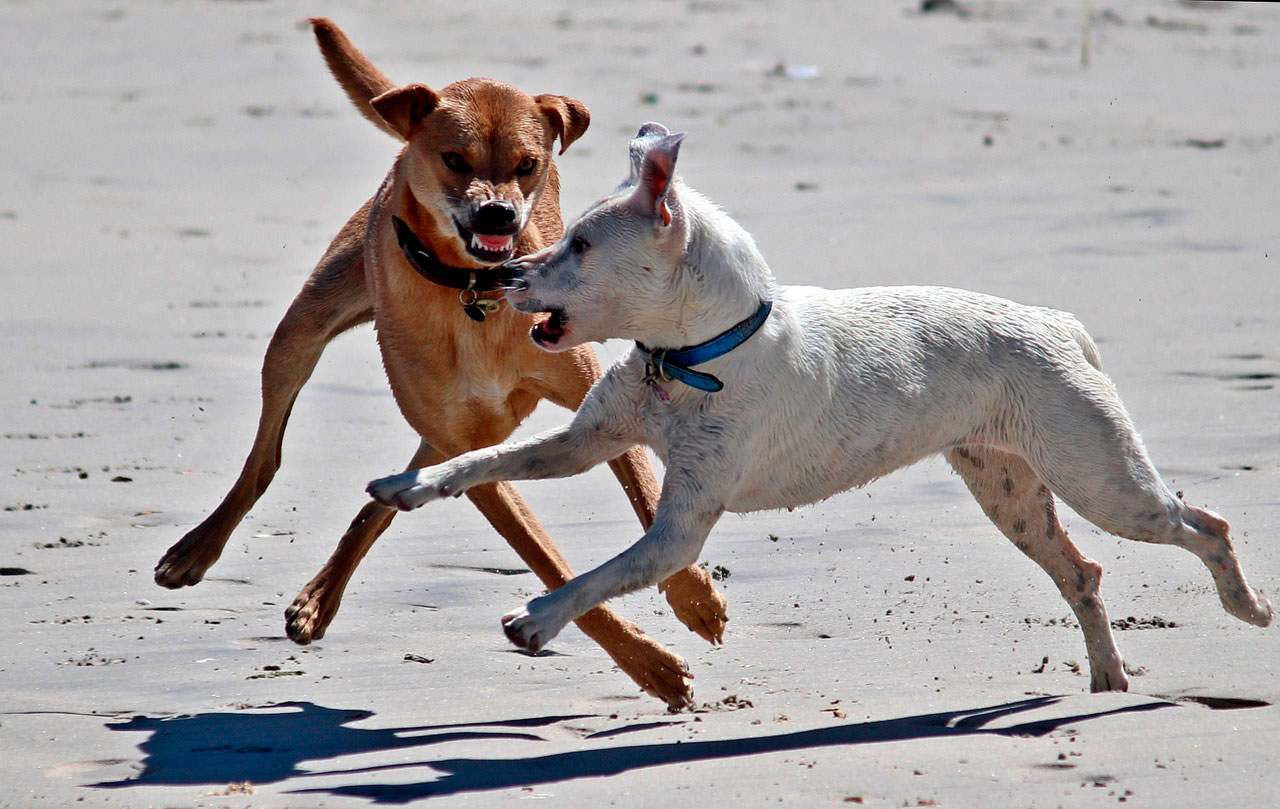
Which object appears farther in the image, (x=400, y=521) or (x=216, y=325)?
(x=216, y=325)

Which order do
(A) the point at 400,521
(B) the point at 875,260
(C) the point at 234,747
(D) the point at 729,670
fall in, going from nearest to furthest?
1. (C) the point at 234,747
2. (D) the point at 729,670
3. (A) the point at 400,521
4. (B) the point at 875,260

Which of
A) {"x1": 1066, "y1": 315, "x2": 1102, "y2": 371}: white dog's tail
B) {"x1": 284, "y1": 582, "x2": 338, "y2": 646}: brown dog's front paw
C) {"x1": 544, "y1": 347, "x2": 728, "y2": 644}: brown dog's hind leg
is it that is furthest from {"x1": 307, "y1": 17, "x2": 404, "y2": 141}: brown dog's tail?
{"x1": 1066, "y1": 315, "x2": 1102, "y2": 371}: white dog's tail

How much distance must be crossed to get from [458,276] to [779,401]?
1328 mm

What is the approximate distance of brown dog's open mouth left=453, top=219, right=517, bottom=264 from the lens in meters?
5.12

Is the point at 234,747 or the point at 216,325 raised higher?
the point at 234,747

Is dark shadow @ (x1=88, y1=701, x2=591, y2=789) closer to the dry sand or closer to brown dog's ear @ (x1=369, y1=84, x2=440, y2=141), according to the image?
the dry sand

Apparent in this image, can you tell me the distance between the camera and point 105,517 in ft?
20.9

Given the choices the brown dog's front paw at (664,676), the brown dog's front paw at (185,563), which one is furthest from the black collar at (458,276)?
the brown dog's front paw at (185,563)

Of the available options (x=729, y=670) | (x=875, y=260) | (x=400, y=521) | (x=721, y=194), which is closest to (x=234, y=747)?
(x=729, y=670)

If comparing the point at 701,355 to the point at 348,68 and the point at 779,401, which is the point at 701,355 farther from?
the point at 348,68

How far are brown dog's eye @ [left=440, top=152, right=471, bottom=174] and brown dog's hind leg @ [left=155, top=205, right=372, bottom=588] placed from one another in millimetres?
1057

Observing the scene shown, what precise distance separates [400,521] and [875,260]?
427 centimetres

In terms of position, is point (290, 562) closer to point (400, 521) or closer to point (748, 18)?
Result: point (400, 521)

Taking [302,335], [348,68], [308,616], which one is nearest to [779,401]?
[308,616]
